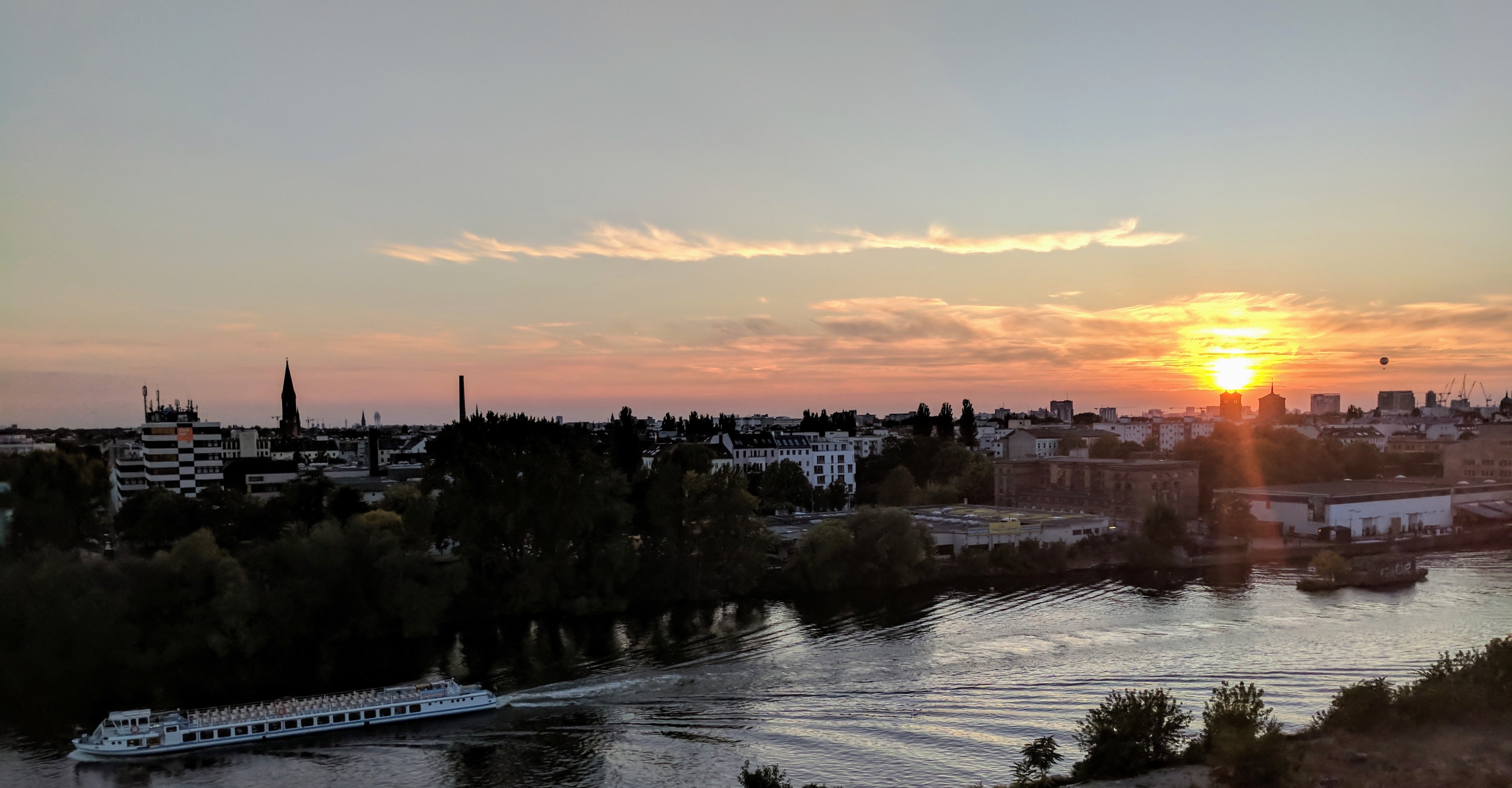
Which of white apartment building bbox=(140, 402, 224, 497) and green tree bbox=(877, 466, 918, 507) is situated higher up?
white apartment building bbox=(140, 402, 224, 497)

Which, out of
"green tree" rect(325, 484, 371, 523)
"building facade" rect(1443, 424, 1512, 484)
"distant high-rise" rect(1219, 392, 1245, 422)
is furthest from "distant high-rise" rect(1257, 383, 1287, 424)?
"green tree" rect(325, 484, 371, 523)

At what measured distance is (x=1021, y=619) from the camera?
918 inches

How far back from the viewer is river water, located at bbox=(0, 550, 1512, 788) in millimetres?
13977

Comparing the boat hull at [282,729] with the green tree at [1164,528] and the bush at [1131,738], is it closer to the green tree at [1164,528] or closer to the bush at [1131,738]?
the bush at [1131,738]

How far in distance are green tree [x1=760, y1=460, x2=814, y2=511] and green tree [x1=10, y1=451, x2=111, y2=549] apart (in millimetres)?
22532

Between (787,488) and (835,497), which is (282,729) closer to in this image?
(787,488)

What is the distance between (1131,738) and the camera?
1221 cm

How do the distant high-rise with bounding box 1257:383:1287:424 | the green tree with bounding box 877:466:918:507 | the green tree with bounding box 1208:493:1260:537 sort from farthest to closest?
1. the distant high-rise with bounding box 1257:383:1287:424
2. the green tree with bounding box 877:466:918:507
3. the green tree with bounding box 1208:493:1260:537

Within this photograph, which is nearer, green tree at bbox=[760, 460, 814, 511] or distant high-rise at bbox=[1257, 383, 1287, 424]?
green tree at bbox=[760, 460, 814, 511]

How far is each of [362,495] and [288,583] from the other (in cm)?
1485

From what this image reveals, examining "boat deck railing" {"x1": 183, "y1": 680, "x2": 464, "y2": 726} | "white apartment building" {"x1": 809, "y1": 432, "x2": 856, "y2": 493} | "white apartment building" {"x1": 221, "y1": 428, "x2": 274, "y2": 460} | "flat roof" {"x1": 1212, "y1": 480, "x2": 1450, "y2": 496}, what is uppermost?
"white apartment building" {"x1": 221, "y1": 428, "x2": 274, "y2": 460}

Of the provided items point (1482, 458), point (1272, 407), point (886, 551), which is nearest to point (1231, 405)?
point (1272, 407)

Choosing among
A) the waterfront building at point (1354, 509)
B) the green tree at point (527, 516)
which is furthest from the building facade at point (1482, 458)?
the green tree at point (527, 516)

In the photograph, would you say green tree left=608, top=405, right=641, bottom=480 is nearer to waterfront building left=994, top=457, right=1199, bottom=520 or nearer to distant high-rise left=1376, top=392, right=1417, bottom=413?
waterfront building left=994, top=457, right=1199, bottom=520
